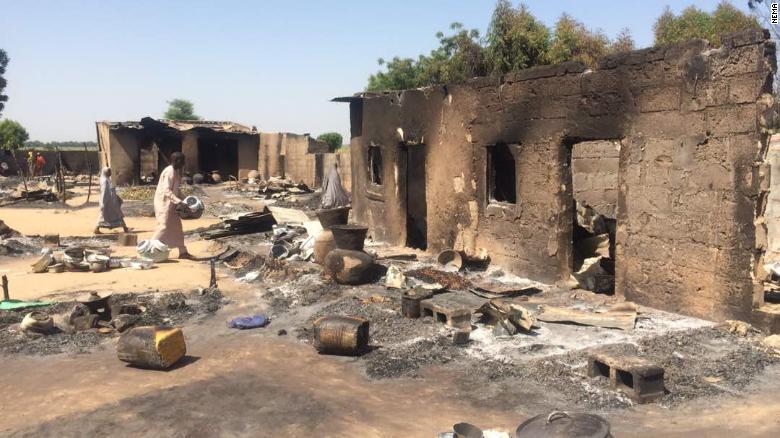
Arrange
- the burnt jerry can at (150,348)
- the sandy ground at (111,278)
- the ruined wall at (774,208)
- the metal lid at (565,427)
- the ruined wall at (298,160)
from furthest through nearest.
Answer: the ruined wall at (298,160), the ruined wall at (774,208), the sandy ground at (111,278), the burnt jerry can at (150,348), the metal lid at (565,427)

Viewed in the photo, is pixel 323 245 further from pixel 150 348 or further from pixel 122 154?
pixel 122 154

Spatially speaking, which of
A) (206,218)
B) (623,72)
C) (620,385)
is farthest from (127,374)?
(206,218)

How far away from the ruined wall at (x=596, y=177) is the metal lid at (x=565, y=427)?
26.2ft

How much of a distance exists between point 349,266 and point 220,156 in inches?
918

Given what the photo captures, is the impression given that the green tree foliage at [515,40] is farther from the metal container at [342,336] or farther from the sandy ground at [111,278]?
the metal container at [342,336]

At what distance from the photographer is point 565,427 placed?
371cm

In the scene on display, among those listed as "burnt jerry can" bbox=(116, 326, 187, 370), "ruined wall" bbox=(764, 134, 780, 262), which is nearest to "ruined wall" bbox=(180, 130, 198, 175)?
"burnt jerry can" bbox=(116, 326, 187, 370)

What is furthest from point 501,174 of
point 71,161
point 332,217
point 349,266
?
point 71,161

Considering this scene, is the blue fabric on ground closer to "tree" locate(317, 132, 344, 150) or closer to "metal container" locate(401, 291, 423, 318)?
"metal container" locate(401, 291, 423, 318)

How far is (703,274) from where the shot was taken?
6953 millimetres

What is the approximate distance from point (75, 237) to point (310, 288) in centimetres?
826

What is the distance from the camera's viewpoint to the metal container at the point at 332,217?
10.5m

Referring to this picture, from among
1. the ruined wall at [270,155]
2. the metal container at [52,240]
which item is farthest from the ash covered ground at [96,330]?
the ruined wall at [270,155]

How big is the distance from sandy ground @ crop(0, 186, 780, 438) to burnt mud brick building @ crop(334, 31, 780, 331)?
173cm
